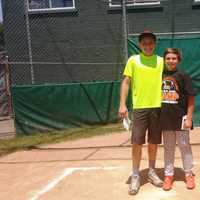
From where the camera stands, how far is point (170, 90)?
19.1 ft

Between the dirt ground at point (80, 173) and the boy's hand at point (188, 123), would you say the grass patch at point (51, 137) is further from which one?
the boy's hand at point (188, 123)


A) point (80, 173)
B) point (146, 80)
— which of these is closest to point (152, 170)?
point (146, 80)

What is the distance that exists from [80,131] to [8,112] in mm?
6825

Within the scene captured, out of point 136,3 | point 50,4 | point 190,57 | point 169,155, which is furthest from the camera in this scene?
point 50,4

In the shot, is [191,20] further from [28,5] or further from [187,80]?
[187,80]

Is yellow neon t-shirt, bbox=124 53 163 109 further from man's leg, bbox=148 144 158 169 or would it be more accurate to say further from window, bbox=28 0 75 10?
window, bbox=28 0 75 10

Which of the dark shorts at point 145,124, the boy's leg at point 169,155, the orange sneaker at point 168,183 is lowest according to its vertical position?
the orange sneaker at point 168,183

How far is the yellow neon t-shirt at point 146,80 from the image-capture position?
232 inches

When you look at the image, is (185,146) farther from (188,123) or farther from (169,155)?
(188,123)

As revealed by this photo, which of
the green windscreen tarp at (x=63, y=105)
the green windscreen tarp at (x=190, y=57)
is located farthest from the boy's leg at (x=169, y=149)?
the green windscreen tarp at (x=63, y=105)

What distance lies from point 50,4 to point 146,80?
1297cm

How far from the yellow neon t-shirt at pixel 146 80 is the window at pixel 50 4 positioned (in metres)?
12.6

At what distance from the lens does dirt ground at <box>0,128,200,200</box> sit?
236 inches

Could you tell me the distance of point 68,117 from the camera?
12.4 meters
